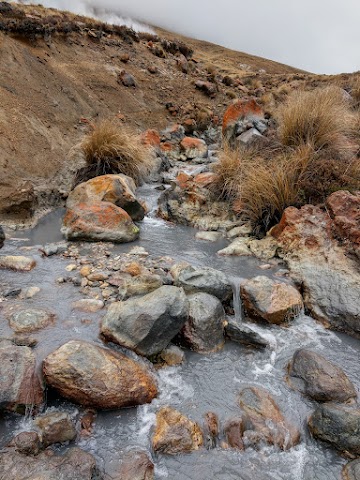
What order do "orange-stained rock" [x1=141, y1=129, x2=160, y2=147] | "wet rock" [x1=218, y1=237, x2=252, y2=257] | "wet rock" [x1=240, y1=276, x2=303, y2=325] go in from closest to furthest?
"wet rock" [x1=240, y1=276, x2=303, y2=325]
"wet rock" [x1=218, y1=237, x2=252, y2=257]
"orange-stained rock" [x1=141, y1=129, x2=160, y2=147]

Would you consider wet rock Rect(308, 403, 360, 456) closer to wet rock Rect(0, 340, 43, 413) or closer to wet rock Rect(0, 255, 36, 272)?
wet rock Rect(0, 340, 43, 413)

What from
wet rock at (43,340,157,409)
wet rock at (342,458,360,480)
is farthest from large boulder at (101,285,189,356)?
wet rock at (342,458,360,480)

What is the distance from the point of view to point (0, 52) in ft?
32.0

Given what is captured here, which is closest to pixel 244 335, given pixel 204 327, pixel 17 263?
pixel 204 327

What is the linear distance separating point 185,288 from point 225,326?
2.17ft

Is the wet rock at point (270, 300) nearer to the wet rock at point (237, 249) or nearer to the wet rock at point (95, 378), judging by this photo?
the wet rock at point (237, 249)

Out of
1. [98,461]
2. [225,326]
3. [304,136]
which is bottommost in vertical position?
[98,461]

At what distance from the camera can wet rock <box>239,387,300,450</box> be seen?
117 inches

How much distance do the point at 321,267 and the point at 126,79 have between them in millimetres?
11202

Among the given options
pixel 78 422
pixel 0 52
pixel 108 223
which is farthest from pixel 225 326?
pixel 0 52

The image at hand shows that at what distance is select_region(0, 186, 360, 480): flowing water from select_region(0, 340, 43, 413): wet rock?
113 millimetres

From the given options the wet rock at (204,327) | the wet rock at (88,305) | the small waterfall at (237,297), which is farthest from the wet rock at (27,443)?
Answer: the small waterfall at (237,297)

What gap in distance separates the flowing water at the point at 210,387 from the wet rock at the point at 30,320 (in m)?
0.07

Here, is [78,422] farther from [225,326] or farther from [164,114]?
[164,114]
